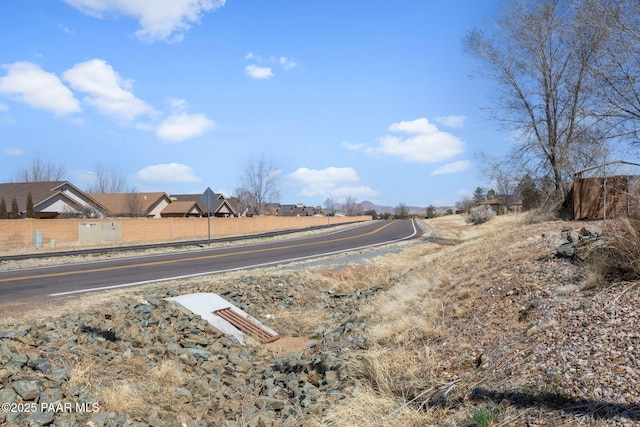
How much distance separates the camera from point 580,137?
2056cm

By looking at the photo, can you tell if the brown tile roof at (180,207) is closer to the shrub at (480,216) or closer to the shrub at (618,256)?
the shrub at (480,216)

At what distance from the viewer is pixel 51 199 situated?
155 ft

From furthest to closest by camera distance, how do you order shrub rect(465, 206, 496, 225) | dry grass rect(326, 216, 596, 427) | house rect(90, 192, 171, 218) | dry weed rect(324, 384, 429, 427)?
1. house rect(90, 192, 171, 218)
2. shrub rect(465, 206, 496, 225)
3. dry grass rect(326, 216, 596, 427)
4. dry weed rect(324, 384, 429, 427)

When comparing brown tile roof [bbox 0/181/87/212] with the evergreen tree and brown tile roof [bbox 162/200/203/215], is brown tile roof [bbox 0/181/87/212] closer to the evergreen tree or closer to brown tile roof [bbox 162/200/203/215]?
the evergreen tree

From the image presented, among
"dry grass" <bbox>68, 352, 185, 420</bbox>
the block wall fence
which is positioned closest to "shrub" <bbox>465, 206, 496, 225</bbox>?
the block wall fence

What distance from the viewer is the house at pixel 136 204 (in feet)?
206

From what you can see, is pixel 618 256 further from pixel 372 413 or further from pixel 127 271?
pixel 127 271

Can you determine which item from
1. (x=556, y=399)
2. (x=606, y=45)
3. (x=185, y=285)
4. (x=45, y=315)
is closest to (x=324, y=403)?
(x=556, y=399)

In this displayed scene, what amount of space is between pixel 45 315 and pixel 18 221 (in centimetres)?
2693

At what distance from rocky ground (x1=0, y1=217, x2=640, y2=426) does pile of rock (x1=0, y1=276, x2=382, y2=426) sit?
0.07 feet

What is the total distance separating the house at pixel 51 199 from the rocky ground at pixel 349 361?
4261 cm

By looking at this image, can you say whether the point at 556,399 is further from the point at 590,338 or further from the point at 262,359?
the point at 262,359

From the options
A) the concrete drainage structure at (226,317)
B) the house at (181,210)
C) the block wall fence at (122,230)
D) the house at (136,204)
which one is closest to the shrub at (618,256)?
the concrete drainage structure at (226,317)

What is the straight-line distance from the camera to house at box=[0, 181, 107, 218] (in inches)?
1831
